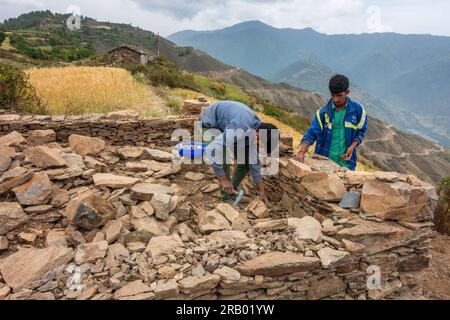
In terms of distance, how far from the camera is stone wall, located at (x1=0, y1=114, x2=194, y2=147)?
22.6 ft

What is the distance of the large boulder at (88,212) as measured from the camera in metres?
3.90

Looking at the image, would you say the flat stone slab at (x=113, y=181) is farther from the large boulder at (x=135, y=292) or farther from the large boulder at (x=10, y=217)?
the large boulder at (x=135, y=292)

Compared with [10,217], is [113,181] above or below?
above

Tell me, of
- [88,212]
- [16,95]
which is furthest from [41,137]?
[88,212]

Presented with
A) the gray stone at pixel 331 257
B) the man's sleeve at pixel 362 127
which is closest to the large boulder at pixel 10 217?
the gray stone at pixel 331 257

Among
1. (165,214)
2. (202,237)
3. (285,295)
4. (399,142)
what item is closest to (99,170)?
(165,214)

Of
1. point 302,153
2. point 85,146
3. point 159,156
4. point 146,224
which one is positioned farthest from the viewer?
point 159,156

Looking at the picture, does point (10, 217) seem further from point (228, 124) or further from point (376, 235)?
point (376, 235)

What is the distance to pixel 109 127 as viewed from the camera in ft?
24.6

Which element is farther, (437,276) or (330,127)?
(330,127)

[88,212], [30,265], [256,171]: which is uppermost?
[256,171]

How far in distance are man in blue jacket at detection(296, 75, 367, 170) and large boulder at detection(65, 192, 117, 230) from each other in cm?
293

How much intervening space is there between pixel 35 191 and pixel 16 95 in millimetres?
5612

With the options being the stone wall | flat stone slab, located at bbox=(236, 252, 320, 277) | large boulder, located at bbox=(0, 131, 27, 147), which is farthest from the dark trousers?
large boulder, located at bbox=(0, 131, 27, 147)
